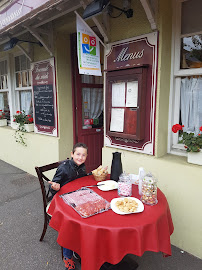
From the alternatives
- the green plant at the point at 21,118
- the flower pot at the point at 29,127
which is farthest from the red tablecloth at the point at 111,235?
the green plant at the point at 21,118

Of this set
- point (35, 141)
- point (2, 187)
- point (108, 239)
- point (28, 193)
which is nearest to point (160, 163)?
point (108, 239)

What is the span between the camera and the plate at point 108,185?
2.22 m

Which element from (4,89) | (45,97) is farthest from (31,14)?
(4,89)

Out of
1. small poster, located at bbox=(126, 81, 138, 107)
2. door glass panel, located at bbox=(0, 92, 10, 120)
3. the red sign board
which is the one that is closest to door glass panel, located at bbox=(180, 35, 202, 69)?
the red sign board

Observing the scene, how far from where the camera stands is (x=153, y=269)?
91.5 inches

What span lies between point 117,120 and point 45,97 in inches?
81.8

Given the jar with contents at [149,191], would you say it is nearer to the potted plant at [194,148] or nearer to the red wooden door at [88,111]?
the potted plant at [194,148]

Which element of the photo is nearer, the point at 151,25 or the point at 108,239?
the point at 108,239

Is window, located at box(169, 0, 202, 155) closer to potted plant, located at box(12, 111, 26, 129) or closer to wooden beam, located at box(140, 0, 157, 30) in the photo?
wooden beam, located at box(140, 0, 157, 30)

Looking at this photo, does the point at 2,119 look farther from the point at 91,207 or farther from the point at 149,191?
the point at 149,191

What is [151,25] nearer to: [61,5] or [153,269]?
[61,5]

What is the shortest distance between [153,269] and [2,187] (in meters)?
3.55

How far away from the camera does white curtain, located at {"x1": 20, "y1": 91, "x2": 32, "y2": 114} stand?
17.6ft

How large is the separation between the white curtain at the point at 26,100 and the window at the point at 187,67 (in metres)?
3.86
